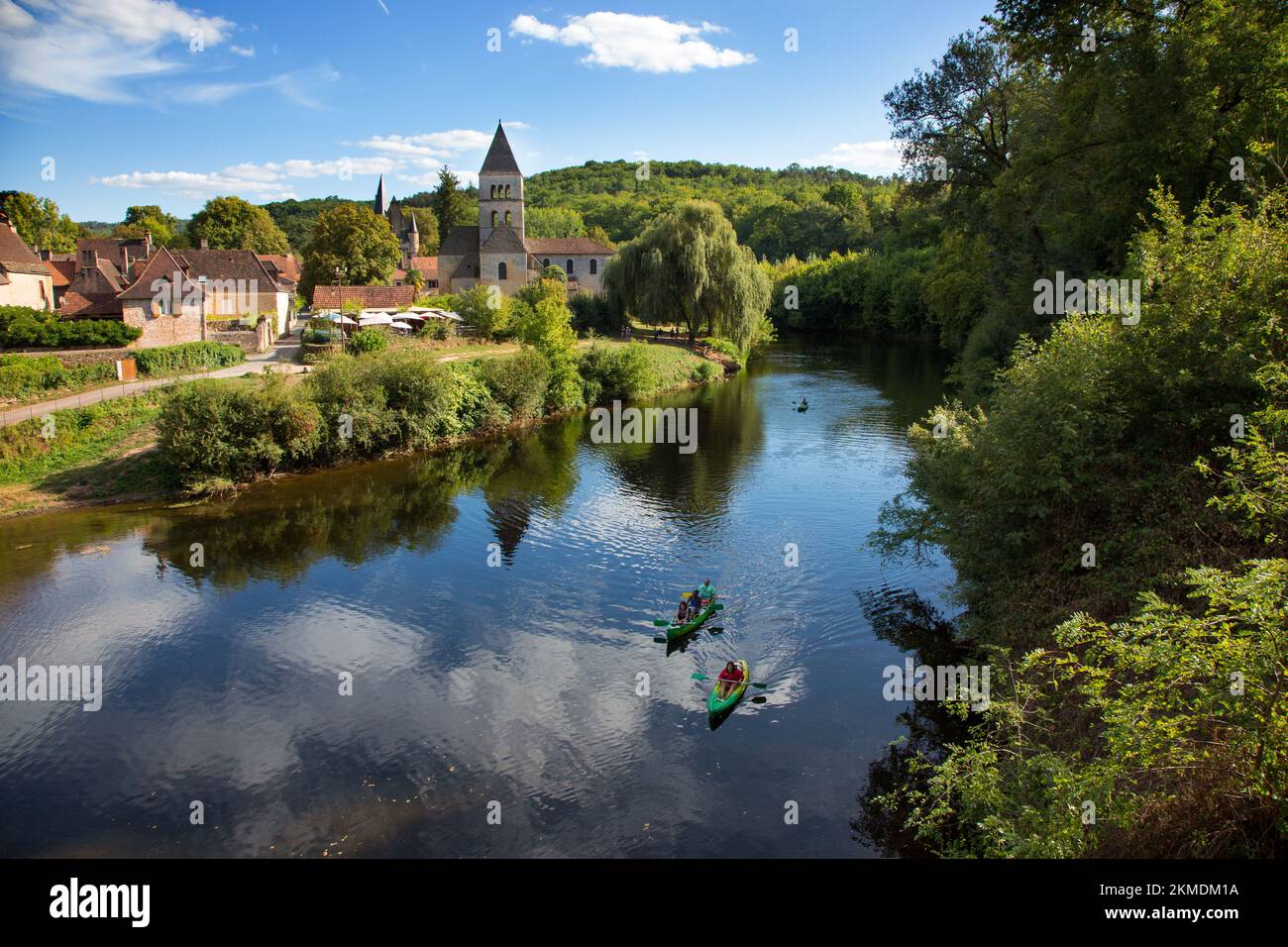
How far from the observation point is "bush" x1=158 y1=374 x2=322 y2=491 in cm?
2519

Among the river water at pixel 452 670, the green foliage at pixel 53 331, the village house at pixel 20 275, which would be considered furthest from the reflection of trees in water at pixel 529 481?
the village house at pixel 20 275

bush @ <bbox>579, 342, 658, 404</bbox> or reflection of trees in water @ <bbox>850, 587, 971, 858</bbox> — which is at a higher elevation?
bush @ <bbox>579, 342, 658, 404</bbox>

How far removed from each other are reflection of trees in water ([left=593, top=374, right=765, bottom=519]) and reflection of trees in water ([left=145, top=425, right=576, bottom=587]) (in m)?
2.41

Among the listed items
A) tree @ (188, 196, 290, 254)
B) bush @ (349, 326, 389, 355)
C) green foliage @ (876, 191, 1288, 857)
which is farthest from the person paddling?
tree @ (188, 196, 290, 254)

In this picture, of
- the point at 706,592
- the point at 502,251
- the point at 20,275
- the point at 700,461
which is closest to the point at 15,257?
the point at 20,275

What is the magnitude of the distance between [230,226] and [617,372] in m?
53.1

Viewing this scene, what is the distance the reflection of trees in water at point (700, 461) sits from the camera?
2486 centimetres

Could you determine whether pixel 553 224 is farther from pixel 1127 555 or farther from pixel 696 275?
pixel 1127 555

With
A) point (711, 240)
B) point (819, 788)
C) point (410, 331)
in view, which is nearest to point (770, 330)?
point (711, 240)

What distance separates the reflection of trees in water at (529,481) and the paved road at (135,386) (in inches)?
389

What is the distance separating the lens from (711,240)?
48375 millimetres

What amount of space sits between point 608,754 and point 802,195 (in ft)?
411

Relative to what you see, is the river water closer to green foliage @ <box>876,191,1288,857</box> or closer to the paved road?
green foliage @ <box>876,191,1288,857</box>
